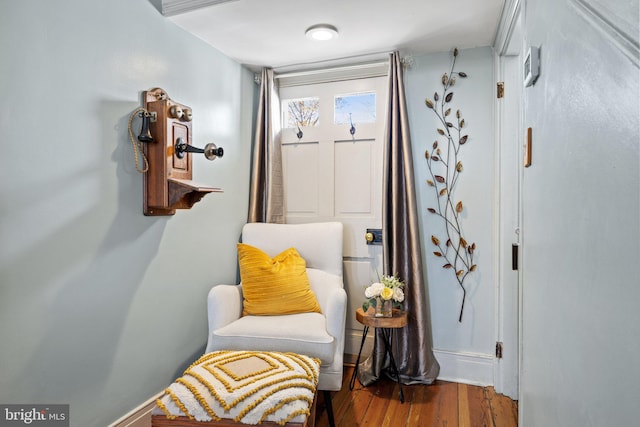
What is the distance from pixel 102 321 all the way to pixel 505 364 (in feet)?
7.53

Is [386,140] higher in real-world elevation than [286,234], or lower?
higher

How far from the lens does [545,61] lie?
118 cm

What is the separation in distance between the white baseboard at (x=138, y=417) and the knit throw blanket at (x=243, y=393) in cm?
57

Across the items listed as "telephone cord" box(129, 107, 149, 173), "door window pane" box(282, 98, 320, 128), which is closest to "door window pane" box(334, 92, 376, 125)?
"door window pane" box(282, 98, 320, 128)

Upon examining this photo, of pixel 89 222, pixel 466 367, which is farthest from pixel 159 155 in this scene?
pixel 466 367

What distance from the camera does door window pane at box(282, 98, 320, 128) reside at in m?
2.95

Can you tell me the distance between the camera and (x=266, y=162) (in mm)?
2889

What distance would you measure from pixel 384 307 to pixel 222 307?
3.24 ft

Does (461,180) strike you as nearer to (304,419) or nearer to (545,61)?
(545,61)

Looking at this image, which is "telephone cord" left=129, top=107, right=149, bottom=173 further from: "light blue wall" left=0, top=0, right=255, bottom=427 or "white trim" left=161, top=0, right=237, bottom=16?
"white trim" left=161, top=0, right=237, bottom=16

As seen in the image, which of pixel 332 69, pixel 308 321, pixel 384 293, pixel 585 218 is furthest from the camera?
pixel 332 69

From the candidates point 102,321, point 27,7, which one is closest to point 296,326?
point 102,321

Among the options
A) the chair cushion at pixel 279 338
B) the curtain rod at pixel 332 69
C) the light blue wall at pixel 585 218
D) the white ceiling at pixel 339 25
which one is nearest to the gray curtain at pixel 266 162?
the curtain rod at pixel 332 69

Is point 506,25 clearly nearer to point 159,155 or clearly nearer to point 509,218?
point 509,218
